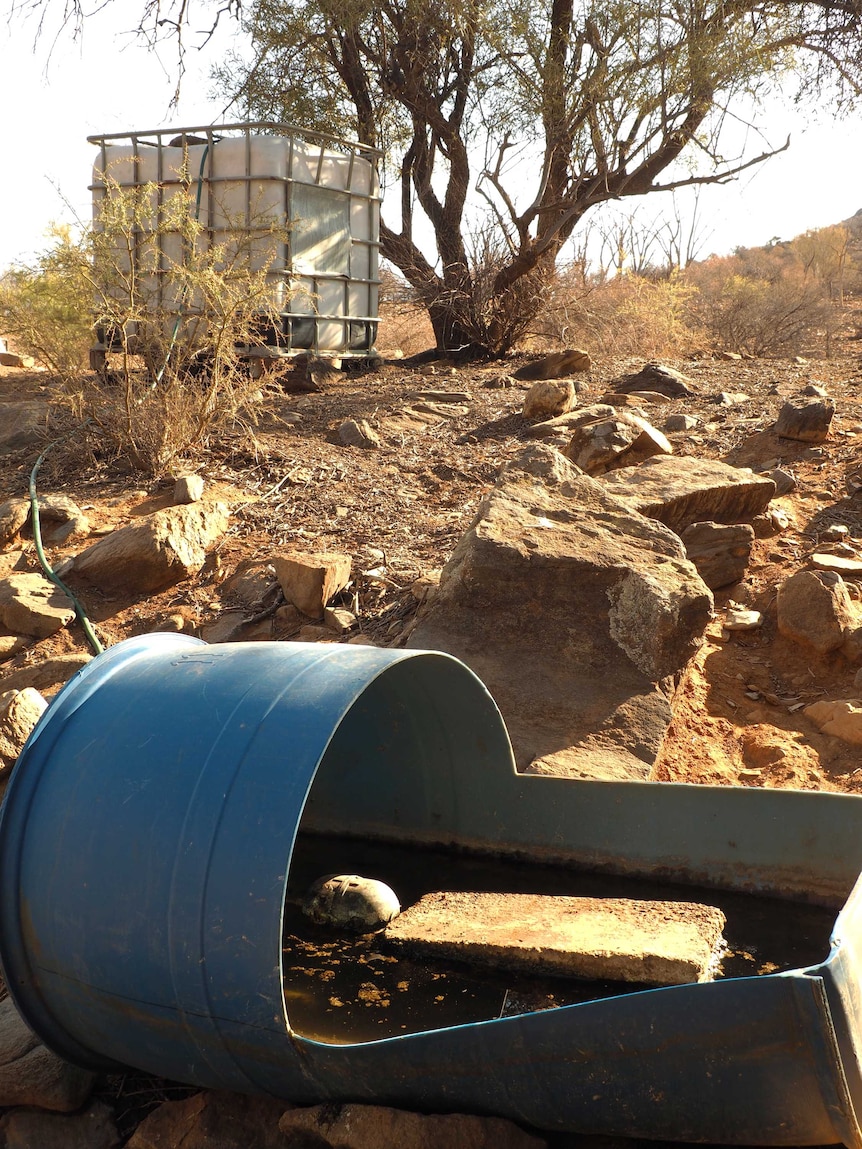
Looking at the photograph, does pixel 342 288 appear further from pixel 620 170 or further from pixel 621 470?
pixel 621 470

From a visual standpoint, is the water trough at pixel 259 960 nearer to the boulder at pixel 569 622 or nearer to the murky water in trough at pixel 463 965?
the murky water in trough at pixel 463 965

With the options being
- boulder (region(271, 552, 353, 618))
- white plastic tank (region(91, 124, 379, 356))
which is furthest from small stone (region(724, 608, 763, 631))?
white plastic tank (region(91, 124, 379, 356))

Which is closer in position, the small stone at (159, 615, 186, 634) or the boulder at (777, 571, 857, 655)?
the boulder at (777, 571, 857, 655)

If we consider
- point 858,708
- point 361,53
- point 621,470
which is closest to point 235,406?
point 621,470

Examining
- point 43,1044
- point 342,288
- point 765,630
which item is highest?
point 342,288

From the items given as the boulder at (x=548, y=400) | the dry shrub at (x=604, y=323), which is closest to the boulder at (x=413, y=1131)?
the boulder at (x=548, y=400)

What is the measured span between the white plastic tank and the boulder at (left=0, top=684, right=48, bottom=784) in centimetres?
492

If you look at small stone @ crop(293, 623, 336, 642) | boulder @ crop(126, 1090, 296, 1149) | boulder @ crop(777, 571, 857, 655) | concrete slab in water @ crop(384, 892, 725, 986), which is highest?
boulder @ crop(777, 571, 857, 655)

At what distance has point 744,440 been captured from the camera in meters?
6.44

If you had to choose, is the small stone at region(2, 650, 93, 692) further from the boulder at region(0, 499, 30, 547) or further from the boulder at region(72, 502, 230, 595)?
the boulder at region(0, 499, 30, 547)

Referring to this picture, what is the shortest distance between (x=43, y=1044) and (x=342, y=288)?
8258mm

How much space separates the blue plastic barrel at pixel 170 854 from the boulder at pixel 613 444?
3.81 m

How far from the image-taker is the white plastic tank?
28.5 feet

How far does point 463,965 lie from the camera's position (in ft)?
9.68
